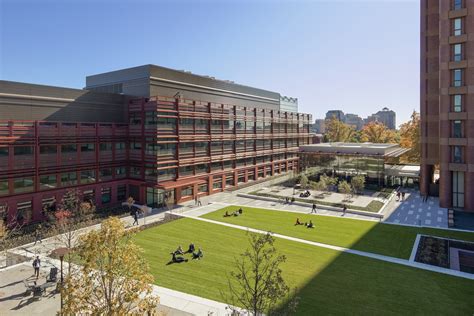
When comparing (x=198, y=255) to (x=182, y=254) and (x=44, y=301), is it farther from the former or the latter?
(x=44, y=301)

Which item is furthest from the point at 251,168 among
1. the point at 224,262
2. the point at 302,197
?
the point at 224,262

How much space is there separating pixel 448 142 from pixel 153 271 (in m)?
44.3

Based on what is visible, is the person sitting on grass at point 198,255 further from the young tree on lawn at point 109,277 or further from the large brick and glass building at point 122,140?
the large brick and glass building at point 122,140

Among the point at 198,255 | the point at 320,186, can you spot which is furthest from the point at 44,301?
the point at 320,186

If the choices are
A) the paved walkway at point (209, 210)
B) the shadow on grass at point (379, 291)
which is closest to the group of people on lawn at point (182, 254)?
the paved walkway at point (209, 210)

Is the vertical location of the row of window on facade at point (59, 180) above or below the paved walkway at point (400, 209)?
above

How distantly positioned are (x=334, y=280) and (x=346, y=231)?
1389cm

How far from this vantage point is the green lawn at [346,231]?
3148 cm

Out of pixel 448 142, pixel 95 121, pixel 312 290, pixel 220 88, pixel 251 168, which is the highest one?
pixel 220 88

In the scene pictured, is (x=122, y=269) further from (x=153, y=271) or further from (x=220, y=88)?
(x=220, y=88)

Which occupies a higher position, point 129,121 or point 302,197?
Result: point 129,121

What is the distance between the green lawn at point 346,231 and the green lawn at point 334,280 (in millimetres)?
3461

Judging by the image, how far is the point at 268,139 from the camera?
3012 inches

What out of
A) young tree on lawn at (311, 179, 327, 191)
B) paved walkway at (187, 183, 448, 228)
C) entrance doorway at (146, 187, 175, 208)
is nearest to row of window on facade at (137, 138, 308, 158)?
entrance doorway at (146, 187, 175, 208)
